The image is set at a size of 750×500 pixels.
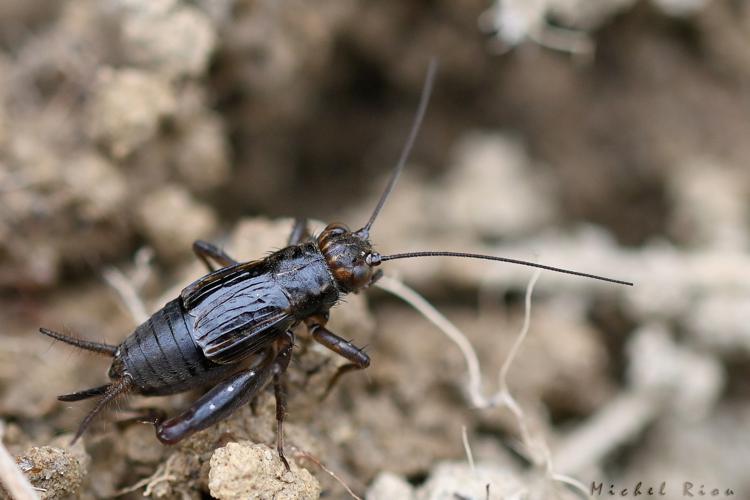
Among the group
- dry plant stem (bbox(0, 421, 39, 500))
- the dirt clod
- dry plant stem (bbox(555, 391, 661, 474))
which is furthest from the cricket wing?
dry plant stem (bbox(555, 391, 661, 474))

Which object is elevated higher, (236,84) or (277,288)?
(236,84)

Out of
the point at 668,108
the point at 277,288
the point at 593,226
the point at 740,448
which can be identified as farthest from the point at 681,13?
the point at 277,288

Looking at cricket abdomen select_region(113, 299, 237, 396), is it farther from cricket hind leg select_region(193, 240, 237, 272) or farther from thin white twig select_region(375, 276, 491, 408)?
thin white twig select_region(375, 276, 491, 408)

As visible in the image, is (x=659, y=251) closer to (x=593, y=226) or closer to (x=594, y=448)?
(x=593, y=226)

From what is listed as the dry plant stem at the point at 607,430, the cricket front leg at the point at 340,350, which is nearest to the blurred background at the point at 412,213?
the dry plant stem at the point at 607,430

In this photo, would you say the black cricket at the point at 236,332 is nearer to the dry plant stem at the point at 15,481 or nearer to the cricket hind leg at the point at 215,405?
the cricket hind leg at the point at 215,405
